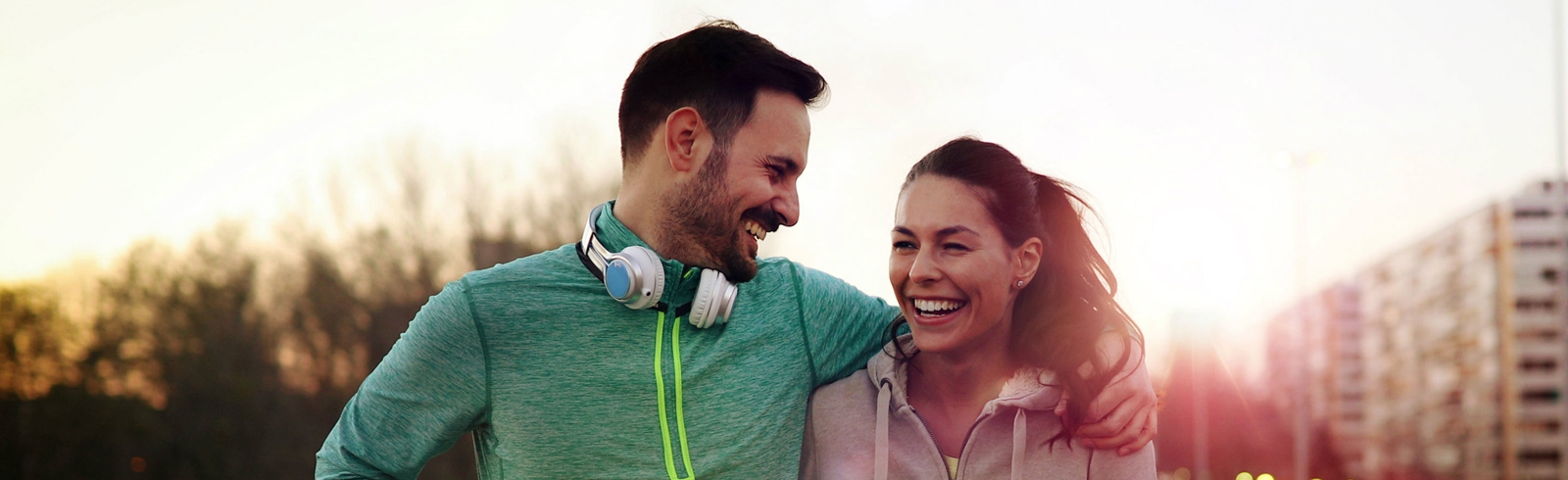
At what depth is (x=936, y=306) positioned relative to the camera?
3.83m

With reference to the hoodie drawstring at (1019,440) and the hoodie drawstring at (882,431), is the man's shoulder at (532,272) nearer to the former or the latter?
the hoodie drawstring at (882,431)

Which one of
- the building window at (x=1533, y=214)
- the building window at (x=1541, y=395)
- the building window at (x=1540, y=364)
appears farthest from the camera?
the building window at (x=1540, y=364)

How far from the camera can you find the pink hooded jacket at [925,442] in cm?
372

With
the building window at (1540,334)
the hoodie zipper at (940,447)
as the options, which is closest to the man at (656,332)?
the hoodie zipper at (940,447)

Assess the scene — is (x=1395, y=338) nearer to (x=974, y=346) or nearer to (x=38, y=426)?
(x=38, y=426)

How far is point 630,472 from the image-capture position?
10.6 feet

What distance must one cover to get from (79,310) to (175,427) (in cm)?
303

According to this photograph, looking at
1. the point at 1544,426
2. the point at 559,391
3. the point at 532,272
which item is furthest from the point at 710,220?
the point at 1544,426

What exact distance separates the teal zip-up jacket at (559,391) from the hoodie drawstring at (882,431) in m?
0.45

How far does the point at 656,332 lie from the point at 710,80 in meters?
0.79

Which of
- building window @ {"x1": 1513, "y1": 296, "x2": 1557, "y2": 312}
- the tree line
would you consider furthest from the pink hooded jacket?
building window @ {"x1": 1513, "y1": 296, "x2": 1557, "y2": 312}

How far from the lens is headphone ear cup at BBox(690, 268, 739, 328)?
3.32m

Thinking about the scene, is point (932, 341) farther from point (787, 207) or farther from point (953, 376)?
point (787, 207)

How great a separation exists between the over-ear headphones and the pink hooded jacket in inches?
25.1
